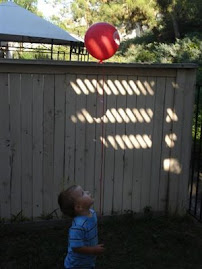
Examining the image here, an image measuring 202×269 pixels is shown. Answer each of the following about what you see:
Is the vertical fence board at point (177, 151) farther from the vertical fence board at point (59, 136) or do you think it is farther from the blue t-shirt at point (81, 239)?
the blue t-shirt at point (81, 239)

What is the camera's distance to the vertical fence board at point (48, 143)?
397 cm

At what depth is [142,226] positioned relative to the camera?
429cm

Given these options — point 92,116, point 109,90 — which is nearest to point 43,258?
point 92,116

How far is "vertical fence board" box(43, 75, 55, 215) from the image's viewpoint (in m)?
3.97

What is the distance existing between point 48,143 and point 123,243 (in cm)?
128

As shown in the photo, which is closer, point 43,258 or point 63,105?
point 43,258

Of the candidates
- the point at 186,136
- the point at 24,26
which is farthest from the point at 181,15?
the point at 186,136

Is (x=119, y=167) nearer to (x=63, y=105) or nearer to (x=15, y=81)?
(x=63, y=105)

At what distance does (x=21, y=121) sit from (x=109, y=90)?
3.21 ft

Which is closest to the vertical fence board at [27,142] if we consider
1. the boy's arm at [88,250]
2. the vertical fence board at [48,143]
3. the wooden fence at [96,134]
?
the wooden fence at [96,134]

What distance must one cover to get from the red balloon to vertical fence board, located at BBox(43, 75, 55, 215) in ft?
1.71

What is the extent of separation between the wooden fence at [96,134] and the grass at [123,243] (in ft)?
0.57

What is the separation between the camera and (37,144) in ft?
13.2

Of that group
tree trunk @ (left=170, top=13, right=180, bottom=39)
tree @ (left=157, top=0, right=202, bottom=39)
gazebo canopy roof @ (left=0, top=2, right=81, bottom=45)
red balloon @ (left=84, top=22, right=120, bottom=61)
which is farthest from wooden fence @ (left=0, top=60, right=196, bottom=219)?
tree trunk @ (left=170, top=13, right=180, bottom=39)
